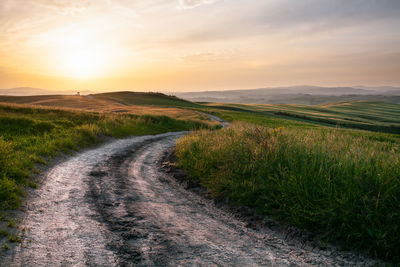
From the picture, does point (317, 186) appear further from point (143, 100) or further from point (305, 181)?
point (143, 100)

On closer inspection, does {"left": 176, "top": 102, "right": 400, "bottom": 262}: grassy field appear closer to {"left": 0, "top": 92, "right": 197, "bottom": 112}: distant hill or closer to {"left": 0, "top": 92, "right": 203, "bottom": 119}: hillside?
{"left": 0, "top": 92, "right": 203, "bottom": 119}: hillside

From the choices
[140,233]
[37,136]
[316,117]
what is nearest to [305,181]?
[140,233]

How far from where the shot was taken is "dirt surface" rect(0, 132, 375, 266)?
14.0 ft

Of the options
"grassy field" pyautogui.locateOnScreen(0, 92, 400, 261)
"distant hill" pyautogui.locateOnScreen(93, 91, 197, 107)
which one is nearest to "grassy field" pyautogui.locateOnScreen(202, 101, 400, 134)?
"distant hill" pyautogui.locateOnScreen(93, 91, 197, 107)

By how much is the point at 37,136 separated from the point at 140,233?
45.5 ft

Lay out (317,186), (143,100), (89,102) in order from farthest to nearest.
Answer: (143,100), (89,102), (317,186)

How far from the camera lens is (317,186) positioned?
6043mm

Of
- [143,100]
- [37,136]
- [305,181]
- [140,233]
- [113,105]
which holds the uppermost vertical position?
[143,100]

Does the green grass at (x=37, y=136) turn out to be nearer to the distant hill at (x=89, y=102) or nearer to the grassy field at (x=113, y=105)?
the grassy field at (x=113, y=105)

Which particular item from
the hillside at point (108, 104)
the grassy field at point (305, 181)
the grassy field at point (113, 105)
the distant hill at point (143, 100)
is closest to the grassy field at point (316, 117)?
the grassy field at point (113, 105)

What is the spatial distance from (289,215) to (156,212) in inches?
122

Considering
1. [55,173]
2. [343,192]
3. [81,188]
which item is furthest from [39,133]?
[343,192]

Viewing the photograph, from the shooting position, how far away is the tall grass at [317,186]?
15.6 feet

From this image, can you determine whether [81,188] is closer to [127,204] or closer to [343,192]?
[127,204]
